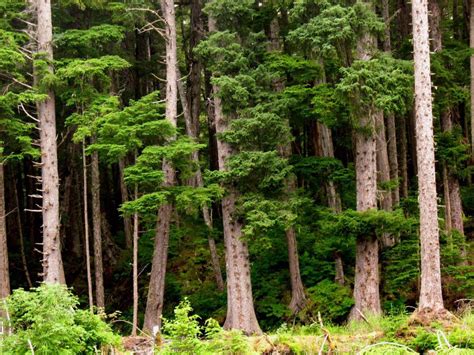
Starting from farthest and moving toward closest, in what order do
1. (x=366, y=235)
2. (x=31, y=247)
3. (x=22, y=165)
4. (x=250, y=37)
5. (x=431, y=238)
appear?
(x=22, y=165) → (x=31, y=247) → (x=250, y=37) → (x=366, y=235) → (x=431, y=238)

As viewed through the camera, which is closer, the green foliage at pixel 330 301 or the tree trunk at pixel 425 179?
the tree trunk at pixel 425 179

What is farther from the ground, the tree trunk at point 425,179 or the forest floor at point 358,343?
the tree trunk at point 425,179

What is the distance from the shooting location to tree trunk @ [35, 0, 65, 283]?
14586 millimetres

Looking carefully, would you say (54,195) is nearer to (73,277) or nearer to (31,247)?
(73,277)

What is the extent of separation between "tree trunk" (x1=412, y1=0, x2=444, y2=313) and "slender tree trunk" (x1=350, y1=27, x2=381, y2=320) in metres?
2.32

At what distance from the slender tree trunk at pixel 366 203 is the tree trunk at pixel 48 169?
25.9ft

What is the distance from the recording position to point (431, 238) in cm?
1170

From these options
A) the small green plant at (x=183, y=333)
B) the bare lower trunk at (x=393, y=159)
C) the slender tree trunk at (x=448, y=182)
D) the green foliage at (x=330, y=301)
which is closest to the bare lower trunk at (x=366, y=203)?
the green foliage at (x=330, y=301)

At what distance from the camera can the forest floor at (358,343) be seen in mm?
9062

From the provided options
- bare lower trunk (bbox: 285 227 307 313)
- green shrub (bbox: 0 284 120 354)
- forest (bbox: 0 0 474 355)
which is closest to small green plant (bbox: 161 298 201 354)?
green shrub (bbox: 0 284 120 354)

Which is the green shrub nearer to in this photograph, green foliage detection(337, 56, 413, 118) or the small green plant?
the small green plant

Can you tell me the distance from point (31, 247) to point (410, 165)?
695 inches

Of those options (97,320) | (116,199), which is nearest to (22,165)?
(116,199)

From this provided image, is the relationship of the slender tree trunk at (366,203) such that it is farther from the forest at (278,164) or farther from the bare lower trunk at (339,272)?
the bare lower trunk at (339,272)
